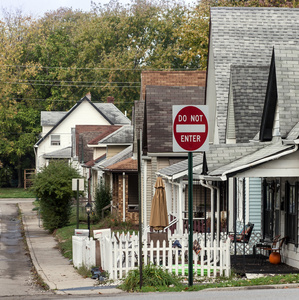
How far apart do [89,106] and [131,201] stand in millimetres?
29112

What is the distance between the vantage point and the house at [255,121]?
53.2 ft

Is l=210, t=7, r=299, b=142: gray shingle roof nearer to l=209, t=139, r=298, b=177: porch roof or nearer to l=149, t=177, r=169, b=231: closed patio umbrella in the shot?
l=149, t=177, r=169, b=231: closed patio umbrella

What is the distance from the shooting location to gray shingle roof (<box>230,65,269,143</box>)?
21.8 m

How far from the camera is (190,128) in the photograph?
1181cm

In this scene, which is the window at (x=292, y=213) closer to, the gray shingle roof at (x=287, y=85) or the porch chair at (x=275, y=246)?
the porch chair at (x=275, y=246)

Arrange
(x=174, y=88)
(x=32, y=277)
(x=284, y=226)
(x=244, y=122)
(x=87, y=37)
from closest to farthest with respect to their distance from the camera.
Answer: (x=284, y=226) → (x=32, y=277) → (x=244, y=122) → (x=174, y=88) → (x=87, y=37)

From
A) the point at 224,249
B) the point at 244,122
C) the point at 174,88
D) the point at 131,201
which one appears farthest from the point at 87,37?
the point at 224,249

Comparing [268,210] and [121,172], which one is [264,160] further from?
[121,172]

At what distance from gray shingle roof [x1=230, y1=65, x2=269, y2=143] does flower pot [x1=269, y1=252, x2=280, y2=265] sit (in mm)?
4918

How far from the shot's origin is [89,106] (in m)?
65.1

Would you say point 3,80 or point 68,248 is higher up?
point 3,80

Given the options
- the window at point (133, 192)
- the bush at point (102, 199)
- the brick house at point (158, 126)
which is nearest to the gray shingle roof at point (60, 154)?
the bush at point (102, 199)

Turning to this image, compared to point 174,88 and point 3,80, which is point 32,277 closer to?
point 174,88

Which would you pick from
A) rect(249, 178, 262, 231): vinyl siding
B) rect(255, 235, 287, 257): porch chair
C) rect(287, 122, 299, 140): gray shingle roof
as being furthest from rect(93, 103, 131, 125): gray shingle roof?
rect(287, 122, 299, 140): gray shingle roof
